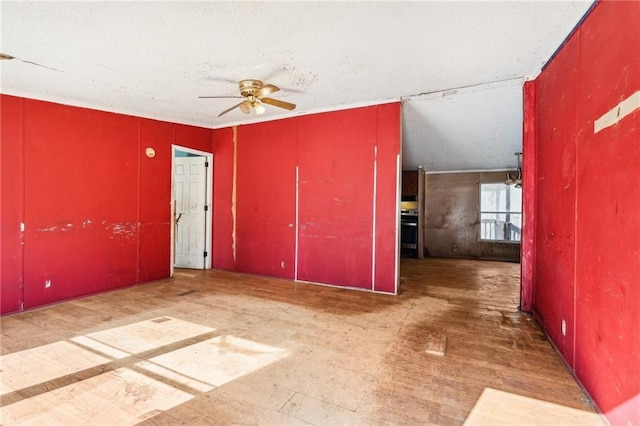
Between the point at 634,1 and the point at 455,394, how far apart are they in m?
2.51

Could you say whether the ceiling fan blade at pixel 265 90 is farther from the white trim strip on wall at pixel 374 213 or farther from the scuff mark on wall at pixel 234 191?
the scuff mark on wall at pixel 234 191

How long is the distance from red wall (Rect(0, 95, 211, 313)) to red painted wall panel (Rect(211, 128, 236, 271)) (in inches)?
32.4

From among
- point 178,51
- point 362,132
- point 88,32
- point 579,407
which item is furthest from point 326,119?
point 579,407

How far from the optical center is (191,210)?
5730 millimetres

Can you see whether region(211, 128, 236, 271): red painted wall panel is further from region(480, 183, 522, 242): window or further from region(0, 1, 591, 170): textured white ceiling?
region(480, 183, 522, 242): window

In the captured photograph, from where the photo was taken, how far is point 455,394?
1.92 meters

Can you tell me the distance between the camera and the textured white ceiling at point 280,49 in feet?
7.18

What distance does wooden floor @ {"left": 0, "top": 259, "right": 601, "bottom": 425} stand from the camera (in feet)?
5.77

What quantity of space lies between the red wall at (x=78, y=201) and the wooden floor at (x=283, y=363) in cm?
46

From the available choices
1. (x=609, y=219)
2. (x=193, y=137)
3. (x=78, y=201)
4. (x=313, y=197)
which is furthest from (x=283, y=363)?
(x=193, y=137)

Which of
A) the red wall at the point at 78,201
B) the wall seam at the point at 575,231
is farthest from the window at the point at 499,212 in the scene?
the red wall at the point at 78,201

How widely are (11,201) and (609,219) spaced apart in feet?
18.9

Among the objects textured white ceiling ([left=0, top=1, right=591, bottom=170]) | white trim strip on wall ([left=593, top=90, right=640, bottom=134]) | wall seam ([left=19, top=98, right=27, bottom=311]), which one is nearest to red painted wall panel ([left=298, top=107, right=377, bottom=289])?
textured white ceiling ([left=0, top=1, right=591, bottom=170])

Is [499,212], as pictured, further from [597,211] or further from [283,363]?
[283,363]
